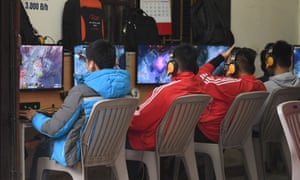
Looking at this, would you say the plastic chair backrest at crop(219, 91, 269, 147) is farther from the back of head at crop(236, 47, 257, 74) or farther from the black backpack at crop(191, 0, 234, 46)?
the black backpack at crop(191, 0, 234, 46)

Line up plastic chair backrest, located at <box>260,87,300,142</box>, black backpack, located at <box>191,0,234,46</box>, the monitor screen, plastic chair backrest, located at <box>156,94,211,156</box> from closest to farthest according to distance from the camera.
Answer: plastic chair backrest, located at <box>156,94,211,156</box>, the monitor screen, plastic chair backrest, located at <box>260,87,300,142</box>, black backpack, located at <box>191,0,234,46</box>

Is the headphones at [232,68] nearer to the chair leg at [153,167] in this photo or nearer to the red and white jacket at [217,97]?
the red and white jacket at [217,97]

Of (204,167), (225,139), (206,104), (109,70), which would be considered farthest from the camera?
(204,167)

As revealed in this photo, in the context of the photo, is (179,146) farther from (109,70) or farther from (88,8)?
(88,8)

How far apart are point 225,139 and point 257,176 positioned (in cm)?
41

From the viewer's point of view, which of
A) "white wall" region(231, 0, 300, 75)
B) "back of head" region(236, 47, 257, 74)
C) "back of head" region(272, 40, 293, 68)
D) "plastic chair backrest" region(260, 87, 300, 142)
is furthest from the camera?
"white wall" region(231, 0, 300, 75)

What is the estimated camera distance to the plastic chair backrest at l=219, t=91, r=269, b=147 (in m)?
3.84

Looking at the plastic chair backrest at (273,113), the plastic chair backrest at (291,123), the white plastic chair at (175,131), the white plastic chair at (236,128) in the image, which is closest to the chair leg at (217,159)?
the white plastic chair at (236,128)

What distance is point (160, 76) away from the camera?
4.53 meters

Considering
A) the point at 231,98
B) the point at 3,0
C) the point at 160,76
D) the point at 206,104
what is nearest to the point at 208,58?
the point at 160,76

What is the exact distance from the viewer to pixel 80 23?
4.96 metres

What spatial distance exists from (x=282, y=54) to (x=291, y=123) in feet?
6.32

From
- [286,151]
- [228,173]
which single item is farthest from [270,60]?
[228,173]

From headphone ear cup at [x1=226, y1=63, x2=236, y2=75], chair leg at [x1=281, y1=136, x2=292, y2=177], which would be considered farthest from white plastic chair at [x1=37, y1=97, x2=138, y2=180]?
chair leg at [x1=281, y1=136, x2=292, y2=177]
